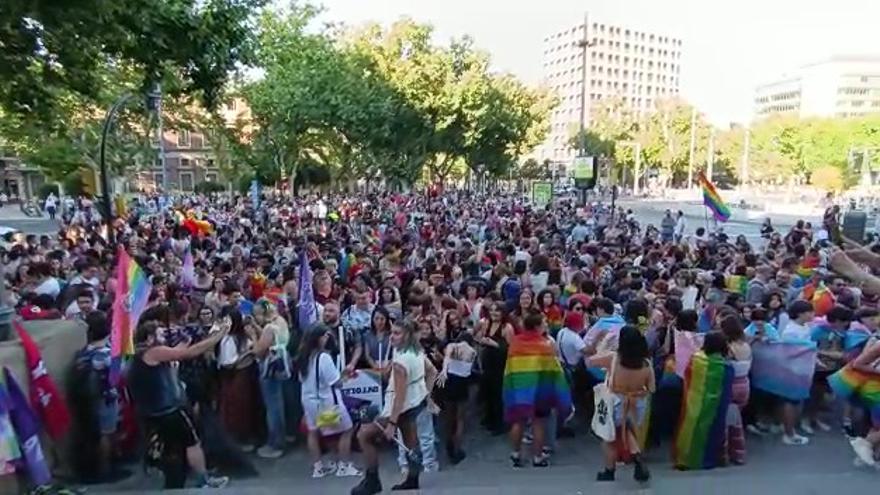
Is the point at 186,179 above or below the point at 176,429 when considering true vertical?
above

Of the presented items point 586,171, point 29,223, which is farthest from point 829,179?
point 29,223

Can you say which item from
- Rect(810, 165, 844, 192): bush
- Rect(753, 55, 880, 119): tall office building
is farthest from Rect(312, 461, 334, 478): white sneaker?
Rect(753, 55, 880, 119): tall office building

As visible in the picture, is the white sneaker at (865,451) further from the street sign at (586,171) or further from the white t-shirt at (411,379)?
the street sign at (586,171)

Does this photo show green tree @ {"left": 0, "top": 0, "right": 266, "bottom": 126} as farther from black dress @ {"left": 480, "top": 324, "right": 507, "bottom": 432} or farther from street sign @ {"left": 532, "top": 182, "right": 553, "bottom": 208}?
street sign @ {"left": 532, "top": 182, "right": 553, "bottom": 208}

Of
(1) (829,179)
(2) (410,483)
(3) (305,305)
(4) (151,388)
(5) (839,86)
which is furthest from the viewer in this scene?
(5) (839,86)

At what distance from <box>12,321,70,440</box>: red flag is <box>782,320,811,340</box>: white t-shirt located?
6.13 metres

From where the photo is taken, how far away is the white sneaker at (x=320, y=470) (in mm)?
5858

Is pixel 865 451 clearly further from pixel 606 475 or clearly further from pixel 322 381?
pixel 322 381

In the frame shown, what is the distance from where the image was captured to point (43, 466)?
191 inches

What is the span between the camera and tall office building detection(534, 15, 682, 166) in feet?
506

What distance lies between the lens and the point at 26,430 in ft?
15.8

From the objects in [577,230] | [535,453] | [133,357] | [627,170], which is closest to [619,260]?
[577,230]

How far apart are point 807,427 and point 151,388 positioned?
5.99 meters

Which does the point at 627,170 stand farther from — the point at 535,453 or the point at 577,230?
the point at 535,453
